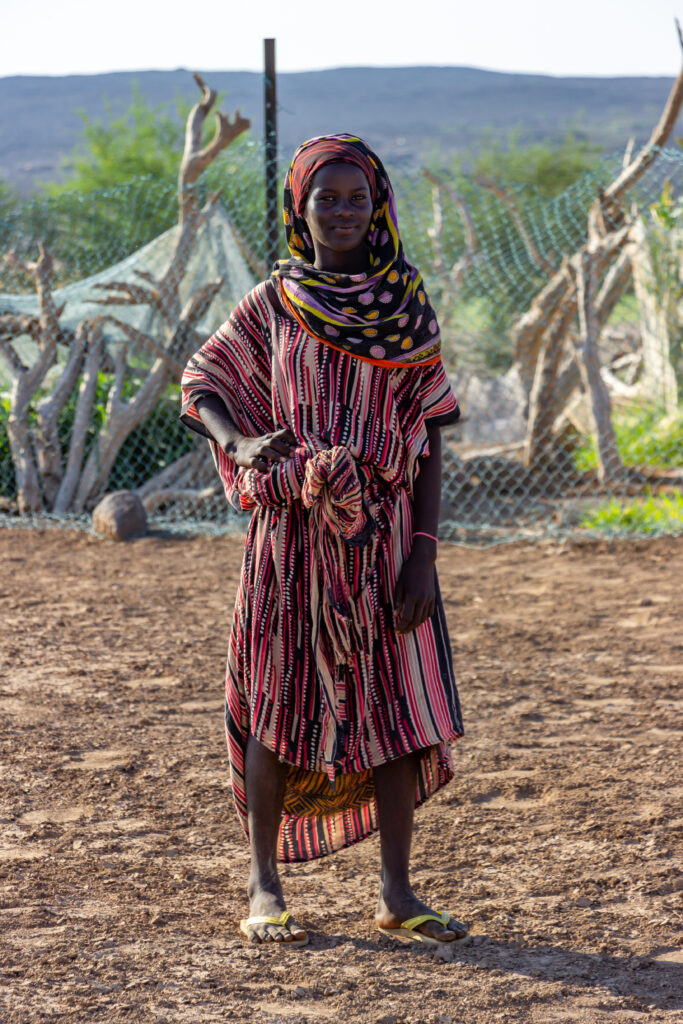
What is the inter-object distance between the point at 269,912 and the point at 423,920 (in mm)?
329

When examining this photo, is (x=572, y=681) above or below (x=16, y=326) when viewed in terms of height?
below

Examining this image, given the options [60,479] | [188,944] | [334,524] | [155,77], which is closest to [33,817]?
[188,944]

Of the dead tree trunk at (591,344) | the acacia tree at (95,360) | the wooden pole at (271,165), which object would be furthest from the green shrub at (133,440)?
the dead tree trunk at (591,344)

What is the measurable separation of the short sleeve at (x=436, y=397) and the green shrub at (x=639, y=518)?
437cm

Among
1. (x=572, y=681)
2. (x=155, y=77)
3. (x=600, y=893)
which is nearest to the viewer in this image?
(x=600, y=893)

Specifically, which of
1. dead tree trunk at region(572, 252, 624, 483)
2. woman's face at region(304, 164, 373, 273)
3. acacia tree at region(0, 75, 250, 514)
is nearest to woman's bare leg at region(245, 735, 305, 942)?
woman's face at region(304, 164, 373, 273)

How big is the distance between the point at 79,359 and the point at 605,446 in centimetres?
367

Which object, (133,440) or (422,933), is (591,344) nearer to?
(133,440)

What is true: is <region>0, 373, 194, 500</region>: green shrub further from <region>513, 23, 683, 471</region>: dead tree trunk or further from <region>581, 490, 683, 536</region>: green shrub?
<region>581, 490, 683, 536</region>: green shrub

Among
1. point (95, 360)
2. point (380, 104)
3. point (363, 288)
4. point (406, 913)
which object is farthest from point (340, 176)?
point (380, 104)

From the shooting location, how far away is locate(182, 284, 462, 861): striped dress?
227 cm

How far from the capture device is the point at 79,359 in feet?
25.1

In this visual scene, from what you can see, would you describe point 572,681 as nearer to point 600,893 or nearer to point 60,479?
point 600,893

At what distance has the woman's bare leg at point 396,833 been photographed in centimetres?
238
